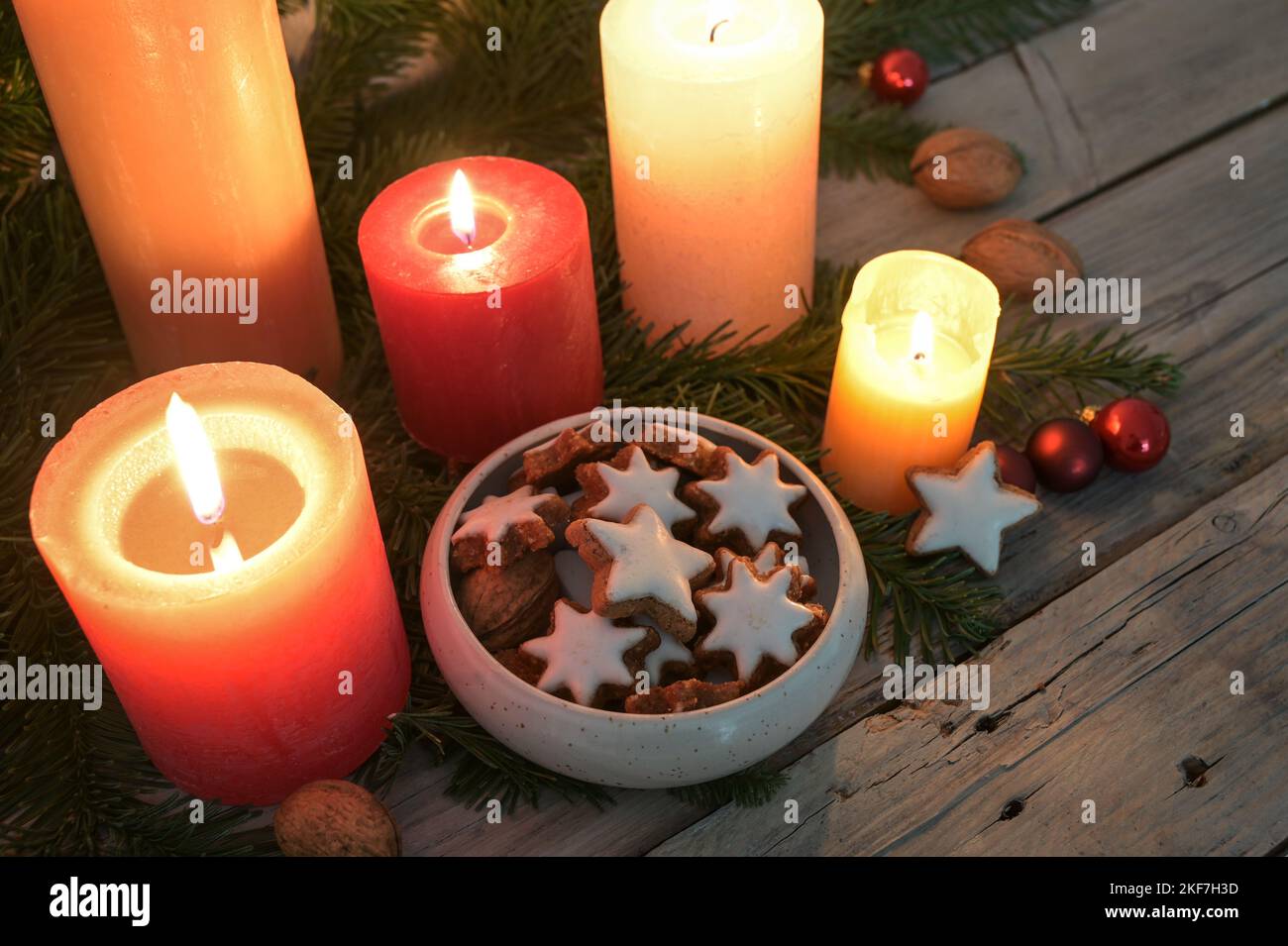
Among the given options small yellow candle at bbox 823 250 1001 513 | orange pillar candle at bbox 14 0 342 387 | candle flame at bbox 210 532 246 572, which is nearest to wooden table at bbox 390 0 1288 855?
small yellow candle at bbox 823 250 1001 513

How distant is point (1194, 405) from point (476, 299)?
584 mm

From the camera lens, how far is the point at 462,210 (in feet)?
3.07

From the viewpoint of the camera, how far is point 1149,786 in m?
0.86

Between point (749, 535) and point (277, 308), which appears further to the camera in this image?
point (277, 308)

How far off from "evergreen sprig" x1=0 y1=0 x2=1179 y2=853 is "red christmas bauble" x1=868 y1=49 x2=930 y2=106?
0.07 feet

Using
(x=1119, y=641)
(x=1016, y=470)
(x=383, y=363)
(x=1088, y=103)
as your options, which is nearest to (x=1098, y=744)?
(x=1119, y=641)

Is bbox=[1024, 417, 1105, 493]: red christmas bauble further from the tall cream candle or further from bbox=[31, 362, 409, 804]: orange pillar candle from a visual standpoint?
bbox=[31, 362, 409, 804]: orange pillar candle

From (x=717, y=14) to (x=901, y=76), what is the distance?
14.3 inches

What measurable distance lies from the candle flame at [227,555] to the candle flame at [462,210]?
292 millimetres

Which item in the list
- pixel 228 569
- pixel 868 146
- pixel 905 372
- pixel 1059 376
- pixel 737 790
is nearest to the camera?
pixel 228 569

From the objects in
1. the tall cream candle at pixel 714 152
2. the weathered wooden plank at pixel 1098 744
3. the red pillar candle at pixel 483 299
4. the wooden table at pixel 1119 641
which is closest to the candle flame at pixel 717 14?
the tall cream candle at pixel 714 152

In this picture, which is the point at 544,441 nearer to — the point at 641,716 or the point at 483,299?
the point at 483,299

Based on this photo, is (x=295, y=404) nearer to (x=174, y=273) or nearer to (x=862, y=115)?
(x=174, y=273)

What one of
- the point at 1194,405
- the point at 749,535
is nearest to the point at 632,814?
the point at 749,535
